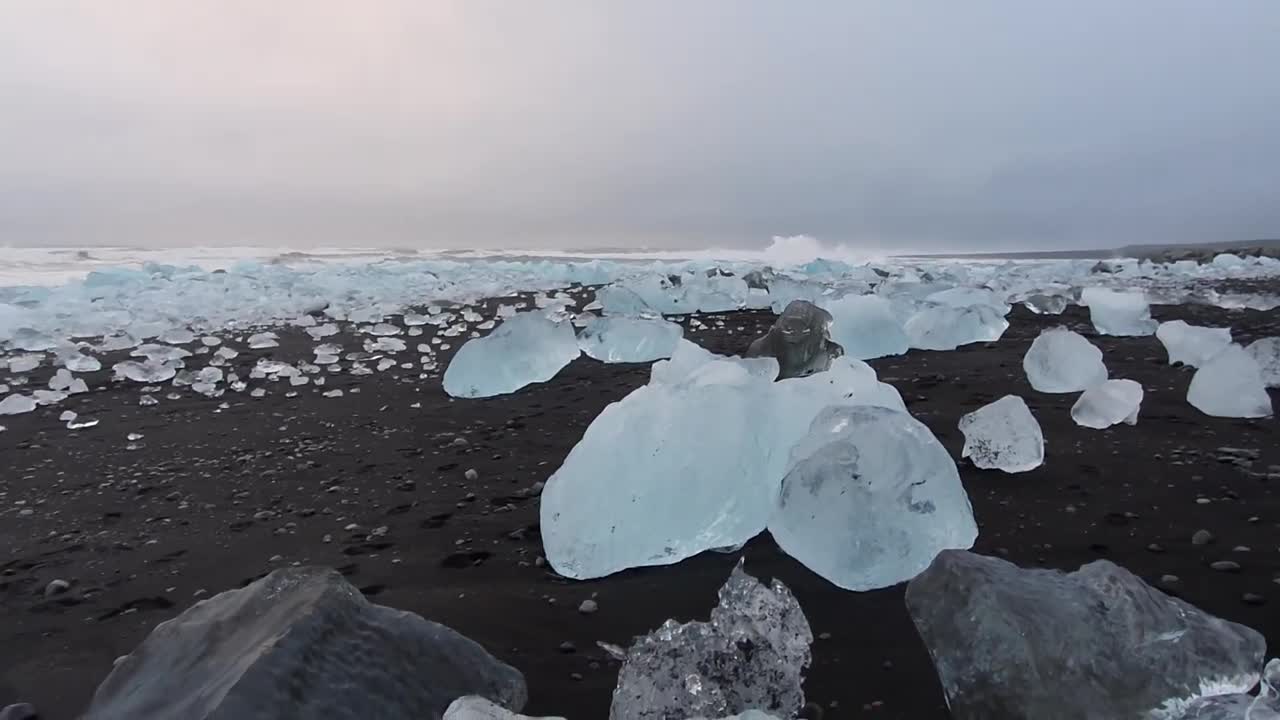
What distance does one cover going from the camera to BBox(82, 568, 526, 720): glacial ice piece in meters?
1.07

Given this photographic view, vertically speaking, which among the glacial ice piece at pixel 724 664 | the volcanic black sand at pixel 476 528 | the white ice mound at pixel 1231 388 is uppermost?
the white ice mound at pixel 1231 388

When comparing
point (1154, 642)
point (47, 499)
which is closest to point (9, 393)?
point (47, 499)

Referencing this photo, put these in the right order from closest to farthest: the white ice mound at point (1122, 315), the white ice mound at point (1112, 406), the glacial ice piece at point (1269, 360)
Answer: the white ice mound at point (1112, 406) → the glacial ice piece at point (1269, 360) → the white ice mound at point (1122, 315)

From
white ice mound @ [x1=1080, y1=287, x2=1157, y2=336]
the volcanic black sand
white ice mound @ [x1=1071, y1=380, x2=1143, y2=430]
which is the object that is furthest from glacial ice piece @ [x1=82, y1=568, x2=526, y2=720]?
white ice mound @ [x1=1080, y1=287, x2=1157, y2=336]

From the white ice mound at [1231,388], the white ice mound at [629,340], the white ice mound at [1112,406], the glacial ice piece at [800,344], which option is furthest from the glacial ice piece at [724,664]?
the white ice mound at [629,340]

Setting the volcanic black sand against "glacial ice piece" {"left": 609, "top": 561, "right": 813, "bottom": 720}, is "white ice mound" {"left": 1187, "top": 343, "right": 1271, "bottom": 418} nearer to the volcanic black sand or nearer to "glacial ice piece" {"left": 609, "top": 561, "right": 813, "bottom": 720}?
the volcanic black sand

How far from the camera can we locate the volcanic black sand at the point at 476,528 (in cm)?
141

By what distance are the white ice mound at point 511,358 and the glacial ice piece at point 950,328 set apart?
8.01ft

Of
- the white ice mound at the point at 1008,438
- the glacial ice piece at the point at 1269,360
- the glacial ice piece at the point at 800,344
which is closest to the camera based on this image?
the white ice mound at the point at 1008,438

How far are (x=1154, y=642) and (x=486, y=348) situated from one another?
128 inches

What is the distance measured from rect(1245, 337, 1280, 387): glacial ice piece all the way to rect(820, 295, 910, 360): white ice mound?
178 cm

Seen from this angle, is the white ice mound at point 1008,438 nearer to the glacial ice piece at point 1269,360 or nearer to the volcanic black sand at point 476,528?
the volcanic black sand at point 476,528

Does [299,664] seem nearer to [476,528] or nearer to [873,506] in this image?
[476,528]

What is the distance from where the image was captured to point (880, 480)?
1.73 metres
